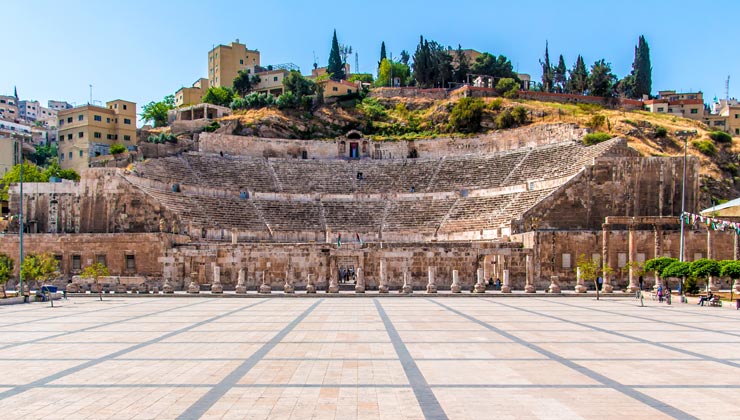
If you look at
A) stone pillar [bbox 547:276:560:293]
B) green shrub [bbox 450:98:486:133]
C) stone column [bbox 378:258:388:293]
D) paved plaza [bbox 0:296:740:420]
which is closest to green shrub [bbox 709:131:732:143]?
green shrub [bbox 450:98:486:133]

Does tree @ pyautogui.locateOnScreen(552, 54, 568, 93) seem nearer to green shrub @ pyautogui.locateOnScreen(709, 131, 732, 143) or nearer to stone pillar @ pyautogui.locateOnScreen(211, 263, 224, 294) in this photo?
green shrub @ pyautogui.locateOnScreen(709, 131, 732, 143)

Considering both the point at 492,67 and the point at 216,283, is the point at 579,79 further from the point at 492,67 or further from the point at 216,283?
the point at 216,283

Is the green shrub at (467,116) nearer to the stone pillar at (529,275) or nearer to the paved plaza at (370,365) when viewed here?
the stone pillar at (529,275)

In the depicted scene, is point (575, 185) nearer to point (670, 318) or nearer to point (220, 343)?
point (670, 318)

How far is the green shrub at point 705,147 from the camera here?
220 ft

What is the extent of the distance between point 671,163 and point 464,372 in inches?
1479

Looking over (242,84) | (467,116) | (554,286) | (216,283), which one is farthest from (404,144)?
(242,84)

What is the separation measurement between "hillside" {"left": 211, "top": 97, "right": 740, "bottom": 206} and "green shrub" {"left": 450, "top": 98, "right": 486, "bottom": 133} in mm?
503

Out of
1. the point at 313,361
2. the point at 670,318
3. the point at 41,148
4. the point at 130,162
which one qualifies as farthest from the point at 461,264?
the point at 41,148

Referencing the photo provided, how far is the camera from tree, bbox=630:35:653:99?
93.6m

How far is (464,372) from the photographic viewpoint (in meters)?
12.8

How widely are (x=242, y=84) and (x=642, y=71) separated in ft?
197

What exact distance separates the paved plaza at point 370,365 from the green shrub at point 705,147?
49197 mm

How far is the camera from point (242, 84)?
92.9 meters
